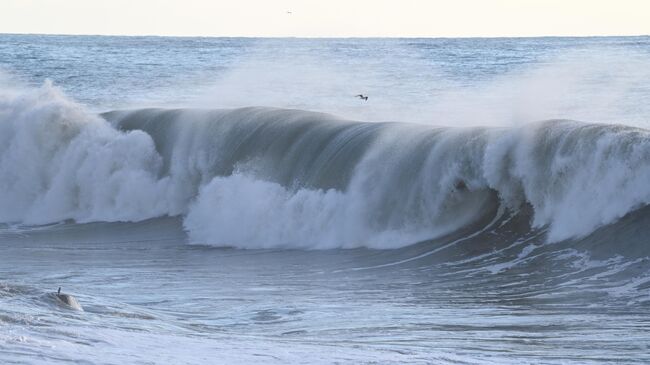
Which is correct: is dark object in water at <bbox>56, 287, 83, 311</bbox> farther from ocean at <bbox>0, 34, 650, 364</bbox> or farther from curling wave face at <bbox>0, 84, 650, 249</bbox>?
curling wave face at <bbox>0, 84, 650, 249</bbox>

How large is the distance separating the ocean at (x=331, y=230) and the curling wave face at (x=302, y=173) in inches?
1.5

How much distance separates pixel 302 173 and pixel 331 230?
2.16m

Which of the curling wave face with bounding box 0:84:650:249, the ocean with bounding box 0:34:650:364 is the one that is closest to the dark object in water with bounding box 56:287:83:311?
the ocean with bounding box 0:34:650:364

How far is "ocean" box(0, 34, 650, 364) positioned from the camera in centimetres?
1100

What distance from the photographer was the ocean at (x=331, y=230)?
1100 cm

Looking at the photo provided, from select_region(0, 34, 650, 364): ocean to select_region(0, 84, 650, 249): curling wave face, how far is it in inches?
1.5

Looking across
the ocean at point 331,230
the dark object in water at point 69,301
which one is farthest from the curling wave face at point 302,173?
the dark object in water at point 69,301

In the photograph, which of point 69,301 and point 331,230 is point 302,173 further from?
point 69,301

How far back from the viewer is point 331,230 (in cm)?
1902

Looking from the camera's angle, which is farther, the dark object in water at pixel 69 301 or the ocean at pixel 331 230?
the dark object in water at pixel 69 301

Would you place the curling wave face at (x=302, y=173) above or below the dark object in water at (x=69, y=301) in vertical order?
below

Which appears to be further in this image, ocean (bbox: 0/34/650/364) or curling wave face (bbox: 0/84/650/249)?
curling wave face (bbox: 0/84/650/249)

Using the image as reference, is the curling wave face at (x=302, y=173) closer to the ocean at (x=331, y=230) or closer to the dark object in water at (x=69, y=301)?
the ocean at (x=331, y=230)

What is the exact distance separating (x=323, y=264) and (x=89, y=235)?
6.01 m
